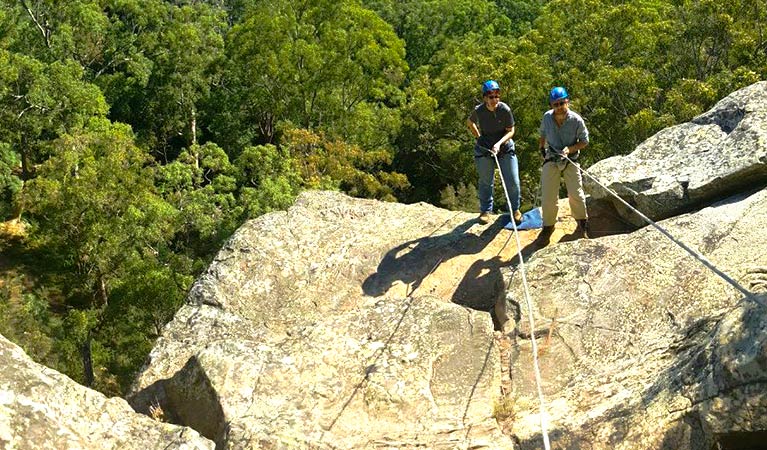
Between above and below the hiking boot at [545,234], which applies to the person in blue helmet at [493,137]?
above

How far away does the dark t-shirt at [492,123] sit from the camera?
9703mm

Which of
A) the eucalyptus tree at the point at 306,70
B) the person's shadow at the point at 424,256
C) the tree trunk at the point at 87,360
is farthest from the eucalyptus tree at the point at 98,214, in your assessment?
the person's shadow at the point at 424,256

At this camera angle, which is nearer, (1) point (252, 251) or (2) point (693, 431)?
(2) point (693, 431)

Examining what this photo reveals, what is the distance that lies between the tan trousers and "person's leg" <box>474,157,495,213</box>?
70 centimetres

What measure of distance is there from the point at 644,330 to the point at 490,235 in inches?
133

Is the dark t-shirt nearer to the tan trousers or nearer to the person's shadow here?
the tan trousers

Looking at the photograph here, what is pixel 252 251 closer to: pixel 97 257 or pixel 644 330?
pixel 644 330

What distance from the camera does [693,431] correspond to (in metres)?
5.70

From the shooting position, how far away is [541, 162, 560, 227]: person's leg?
959 cm

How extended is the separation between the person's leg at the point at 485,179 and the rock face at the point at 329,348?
1.18ft

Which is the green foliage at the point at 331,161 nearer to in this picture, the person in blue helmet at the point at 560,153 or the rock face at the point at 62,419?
the person in blue helmet at the point at 560,153

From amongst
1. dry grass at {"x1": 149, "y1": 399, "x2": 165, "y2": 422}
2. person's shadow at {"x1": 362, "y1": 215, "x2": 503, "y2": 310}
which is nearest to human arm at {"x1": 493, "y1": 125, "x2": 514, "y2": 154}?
person's shadow at {"x1": 362, "y1": 215, "x2": 503, "y2": 310}

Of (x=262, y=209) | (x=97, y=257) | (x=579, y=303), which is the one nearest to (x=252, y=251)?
(x=579, y=303)

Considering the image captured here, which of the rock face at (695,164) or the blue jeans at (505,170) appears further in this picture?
the blue jeans at (505,170)
